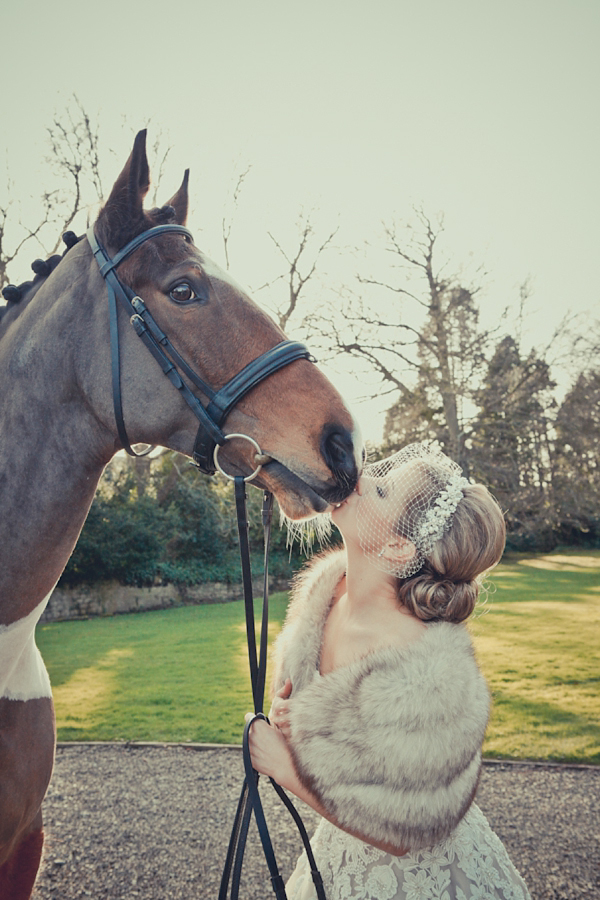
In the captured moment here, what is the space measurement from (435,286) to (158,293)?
58.0 feet

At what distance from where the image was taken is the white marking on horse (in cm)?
170

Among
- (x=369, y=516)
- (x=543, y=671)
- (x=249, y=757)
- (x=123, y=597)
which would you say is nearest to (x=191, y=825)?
(x=249, y=757)

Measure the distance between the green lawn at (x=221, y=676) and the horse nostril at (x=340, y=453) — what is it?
271 cm

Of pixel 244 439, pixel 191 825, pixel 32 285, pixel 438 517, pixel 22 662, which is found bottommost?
pixel 191 825

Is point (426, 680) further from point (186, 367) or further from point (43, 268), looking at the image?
point (43, 268)

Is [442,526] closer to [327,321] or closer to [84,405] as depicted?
[84,405]

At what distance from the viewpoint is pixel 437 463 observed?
8.13 ft

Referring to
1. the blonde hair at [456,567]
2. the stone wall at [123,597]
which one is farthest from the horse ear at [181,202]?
the stone wall at [123,597]

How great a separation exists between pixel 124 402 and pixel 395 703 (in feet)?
4.29

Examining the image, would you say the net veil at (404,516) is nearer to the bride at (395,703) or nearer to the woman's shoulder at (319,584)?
the bride at (395,703)

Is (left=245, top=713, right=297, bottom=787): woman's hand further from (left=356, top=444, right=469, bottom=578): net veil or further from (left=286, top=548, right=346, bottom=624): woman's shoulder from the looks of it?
(left=356, top=444, right=469, bottom=578): net veil

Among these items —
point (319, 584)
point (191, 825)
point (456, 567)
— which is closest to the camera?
point (456, 567)

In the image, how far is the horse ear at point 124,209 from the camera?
6.04 ft

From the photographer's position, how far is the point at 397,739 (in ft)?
5.66
